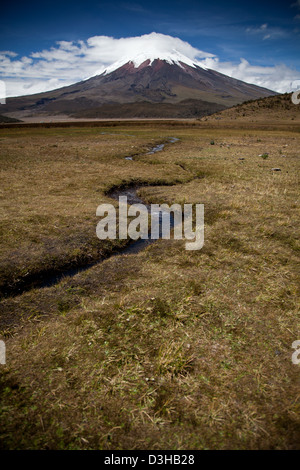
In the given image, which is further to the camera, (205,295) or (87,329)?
(205,295)

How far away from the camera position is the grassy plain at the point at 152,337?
4910mm

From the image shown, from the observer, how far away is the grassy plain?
491cm

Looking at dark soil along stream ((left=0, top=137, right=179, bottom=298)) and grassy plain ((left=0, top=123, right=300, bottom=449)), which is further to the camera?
dark soil along stream ((left=0, top=137, right=179, bottom=298))

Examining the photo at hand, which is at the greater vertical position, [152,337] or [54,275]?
[54,275]

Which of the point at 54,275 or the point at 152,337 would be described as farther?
the point at 54,275

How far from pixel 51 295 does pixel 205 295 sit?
18.3ft

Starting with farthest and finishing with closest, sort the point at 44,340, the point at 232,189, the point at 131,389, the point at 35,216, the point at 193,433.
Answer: the point at 232,189 → the point at 35,216 → the point at 44,340 → the point at 131,389 → the point at 193,433

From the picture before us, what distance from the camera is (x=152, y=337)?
7.07 metres

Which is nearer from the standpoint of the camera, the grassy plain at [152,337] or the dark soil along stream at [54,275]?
the grassy plain at [152,337]

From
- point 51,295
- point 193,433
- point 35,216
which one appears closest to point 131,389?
point 193,433

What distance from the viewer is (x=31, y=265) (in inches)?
402

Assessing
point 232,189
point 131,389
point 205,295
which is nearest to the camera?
point 131,389
